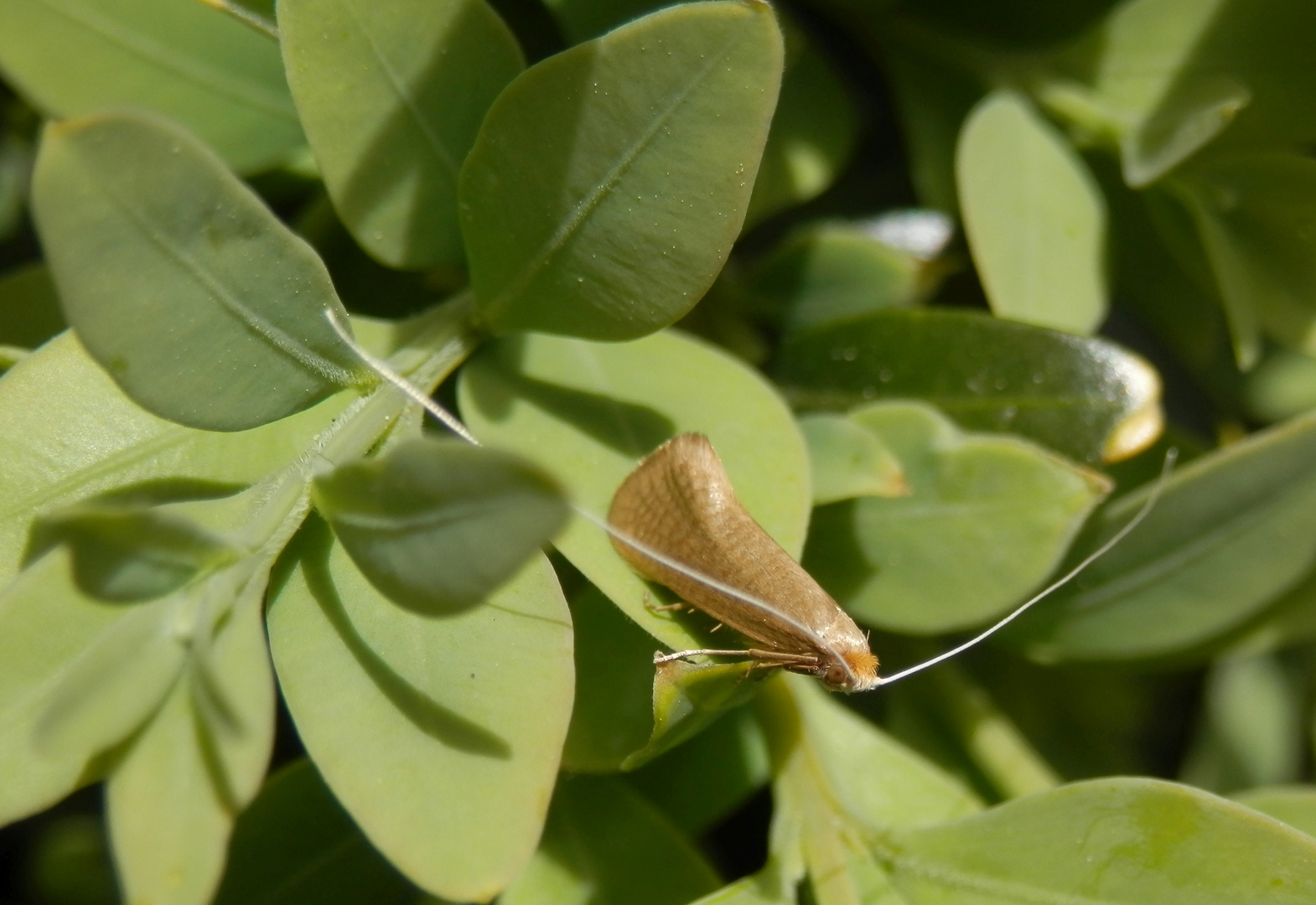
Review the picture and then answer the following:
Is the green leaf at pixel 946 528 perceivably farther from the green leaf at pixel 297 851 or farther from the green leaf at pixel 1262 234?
the green leaf at pixel 297 851

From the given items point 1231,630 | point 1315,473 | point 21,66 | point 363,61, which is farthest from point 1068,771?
point 21,66

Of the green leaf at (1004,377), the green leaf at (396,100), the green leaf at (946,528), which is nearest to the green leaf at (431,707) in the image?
the green leaf at (396,100)

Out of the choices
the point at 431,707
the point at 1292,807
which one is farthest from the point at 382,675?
the point at 1292,807

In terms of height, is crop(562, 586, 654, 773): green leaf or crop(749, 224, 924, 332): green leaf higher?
crop(749, 224, 924, 332): green leaf

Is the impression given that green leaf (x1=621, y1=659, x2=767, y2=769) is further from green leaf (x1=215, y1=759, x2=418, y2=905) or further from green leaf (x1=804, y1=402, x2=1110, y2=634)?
green leaf (x1=215, y1=759, x2=418, y2=905)

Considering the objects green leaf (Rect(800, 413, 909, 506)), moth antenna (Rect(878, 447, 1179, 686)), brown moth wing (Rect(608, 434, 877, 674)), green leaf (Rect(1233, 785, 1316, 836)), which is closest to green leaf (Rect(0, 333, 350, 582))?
brown moth wing (Rect(608, 434, 877, 674))

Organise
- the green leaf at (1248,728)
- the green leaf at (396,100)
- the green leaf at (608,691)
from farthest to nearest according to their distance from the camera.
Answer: the green leaf at (1248,728)
the green leaf at (608,691)
the green leaf at (396,100)

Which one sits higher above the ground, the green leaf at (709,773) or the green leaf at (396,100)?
the green leaf at (396,100)

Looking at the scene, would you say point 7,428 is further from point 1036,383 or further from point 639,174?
point 1036,383
